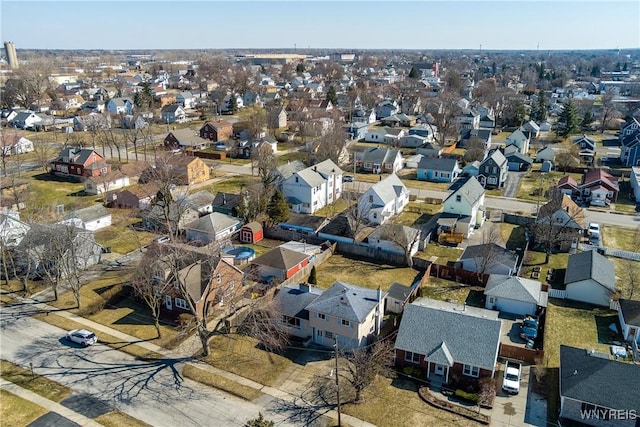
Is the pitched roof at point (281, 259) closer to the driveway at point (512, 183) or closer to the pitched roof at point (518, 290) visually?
the pitched roof at point (518, 290)

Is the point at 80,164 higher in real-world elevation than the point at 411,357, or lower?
higher

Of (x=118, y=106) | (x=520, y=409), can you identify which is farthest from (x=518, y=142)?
(x=118, y=106)

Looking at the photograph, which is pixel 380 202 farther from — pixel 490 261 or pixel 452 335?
pixel 452 335

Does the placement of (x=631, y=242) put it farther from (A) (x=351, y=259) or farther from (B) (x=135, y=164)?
(B) (x=135, y=164)

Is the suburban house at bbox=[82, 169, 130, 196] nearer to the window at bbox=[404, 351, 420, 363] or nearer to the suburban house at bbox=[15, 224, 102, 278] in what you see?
the suburban house at bbox=[15, 224, 102, 278]

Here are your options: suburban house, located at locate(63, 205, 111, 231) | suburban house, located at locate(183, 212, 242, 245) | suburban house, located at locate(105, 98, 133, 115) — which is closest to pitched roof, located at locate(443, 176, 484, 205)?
suburban house, located at locate(183, 212, 242, 245)

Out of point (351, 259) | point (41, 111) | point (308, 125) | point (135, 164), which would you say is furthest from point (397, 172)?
point (41, 111)

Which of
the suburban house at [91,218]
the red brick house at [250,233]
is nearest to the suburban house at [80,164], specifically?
the suburban house at [91,218]
